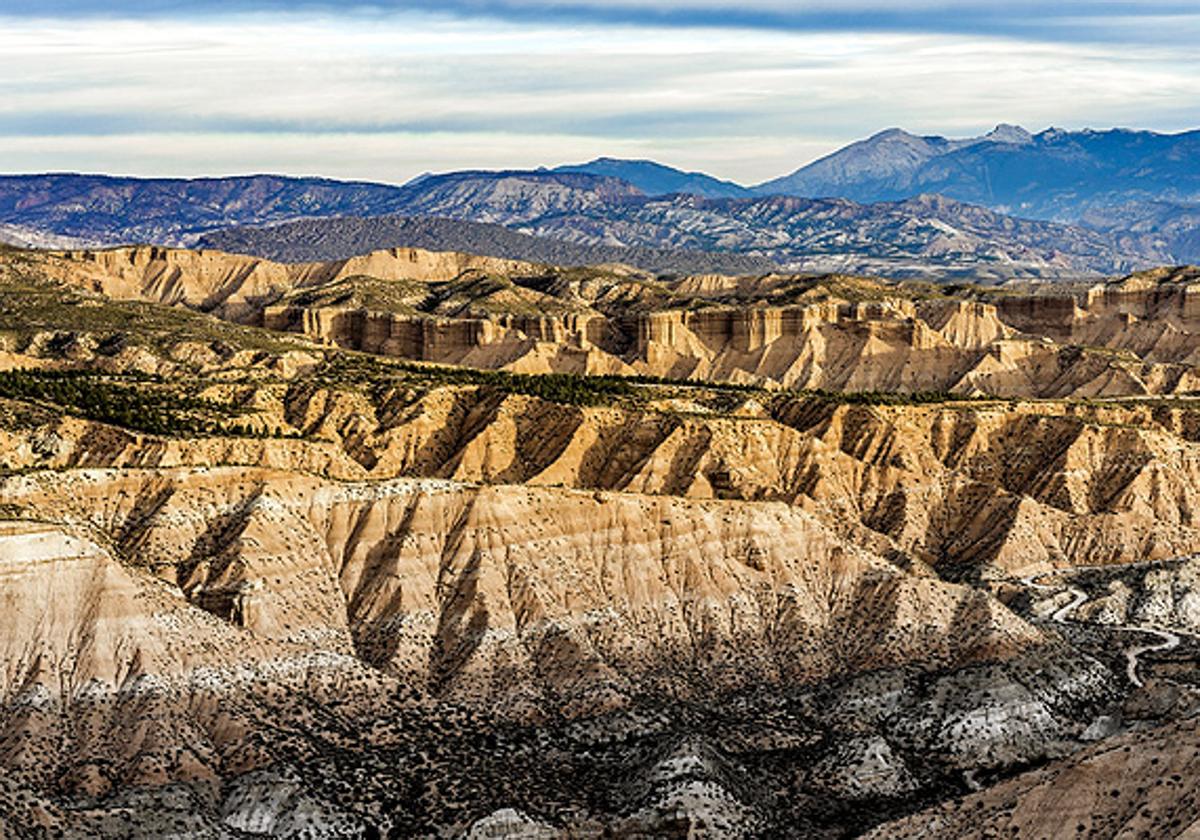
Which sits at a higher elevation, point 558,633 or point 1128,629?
point 558,633

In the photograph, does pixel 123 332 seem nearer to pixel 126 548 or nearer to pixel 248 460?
pixel 248 460

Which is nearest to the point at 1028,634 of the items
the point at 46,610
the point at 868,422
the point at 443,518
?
the point at 443,518

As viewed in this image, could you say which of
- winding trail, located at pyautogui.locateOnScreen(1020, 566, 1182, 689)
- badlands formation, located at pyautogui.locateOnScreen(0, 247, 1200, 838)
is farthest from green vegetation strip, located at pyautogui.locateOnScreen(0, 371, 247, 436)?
winding trail, located at pyautogui.locateOnScreen(1020, 566, 1182, 689)

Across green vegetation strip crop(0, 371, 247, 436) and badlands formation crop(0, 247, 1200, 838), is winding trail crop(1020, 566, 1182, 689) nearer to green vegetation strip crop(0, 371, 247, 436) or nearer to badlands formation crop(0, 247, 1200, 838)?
badlands formation crop(0, 247, 1200, 838)

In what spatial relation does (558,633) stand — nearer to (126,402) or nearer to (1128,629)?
(1128,629)

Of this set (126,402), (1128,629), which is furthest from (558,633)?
(126,402)

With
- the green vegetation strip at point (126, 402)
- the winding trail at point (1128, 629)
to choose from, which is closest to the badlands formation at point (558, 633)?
the winding trail at point (1128, 629)

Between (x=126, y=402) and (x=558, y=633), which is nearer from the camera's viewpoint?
(x=558, y=633)
